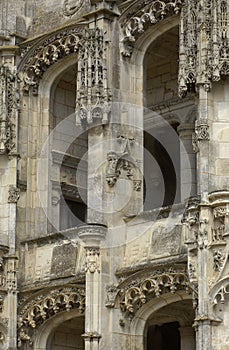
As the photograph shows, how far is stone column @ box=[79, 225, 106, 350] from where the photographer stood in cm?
2111

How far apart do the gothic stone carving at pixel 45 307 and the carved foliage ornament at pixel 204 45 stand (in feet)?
15.6

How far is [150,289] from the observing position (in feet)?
68.5

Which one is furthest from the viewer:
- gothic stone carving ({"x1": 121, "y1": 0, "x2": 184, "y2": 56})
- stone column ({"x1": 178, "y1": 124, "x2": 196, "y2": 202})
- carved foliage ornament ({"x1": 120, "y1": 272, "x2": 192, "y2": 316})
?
stone column ({"x1": 178, "y1": 124, "x2": 196, "y2": 202})

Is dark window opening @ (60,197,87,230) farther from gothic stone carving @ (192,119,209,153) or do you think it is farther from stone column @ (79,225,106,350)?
gothic stone carving @ (192,119,209,153)

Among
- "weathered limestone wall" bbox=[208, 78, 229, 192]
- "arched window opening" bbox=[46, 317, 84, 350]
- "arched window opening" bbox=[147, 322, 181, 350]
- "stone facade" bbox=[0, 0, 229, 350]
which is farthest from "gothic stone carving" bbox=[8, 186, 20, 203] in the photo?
"weathered limestone wall" bbox=[208, 78, 229, 192]

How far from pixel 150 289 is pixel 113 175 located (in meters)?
2.40

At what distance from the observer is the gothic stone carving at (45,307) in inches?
878

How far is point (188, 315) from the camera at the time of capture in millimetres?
22828

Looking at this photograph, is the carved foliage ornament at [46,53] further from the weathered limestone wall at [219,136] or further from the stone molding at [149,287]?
the stone molding at [149,287]

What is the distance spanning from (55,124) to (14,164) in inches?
60.2

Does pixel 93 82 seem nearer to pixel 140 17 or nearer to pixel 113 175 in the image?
pixel 140 17

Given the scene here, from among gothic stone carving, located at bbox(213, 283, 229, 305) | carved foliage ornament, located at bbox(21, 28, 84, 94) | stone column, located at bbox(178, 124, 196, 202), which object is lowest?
gothic stone carving, located at bbox(213, 283, 229, 305)

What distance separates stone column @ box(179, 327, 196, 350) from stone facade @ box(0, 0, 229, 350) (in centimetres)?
2

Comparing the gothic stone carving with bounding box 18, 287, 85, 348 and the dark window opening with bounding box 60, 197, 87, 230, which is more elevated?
the dark window opening with bounding box 60, 197, 87, 230
